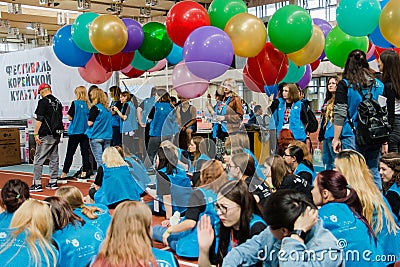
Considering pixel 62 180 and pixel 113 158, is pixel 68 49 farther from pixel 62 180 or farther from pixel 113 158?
pixel 62 180

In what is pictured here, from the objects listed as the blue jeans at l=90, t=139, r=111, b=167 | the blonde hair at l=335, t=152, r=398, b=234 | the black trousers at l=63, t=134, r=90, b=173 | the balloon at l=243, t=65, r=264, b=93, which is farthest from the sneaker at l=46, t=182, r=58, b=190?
the blonde hair at l=335, t=152, r=398, b=234

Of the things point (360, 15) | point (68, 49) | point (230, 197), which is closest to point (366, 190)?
point (230, 197)

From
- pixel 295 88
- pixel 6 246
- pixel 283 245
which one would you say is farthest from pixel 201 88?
pixel 283 245

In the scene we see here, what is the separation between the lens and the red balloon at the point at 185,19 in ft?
14.4

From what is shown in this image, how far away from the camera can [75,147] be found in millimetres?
6703

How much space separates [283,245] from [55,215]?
1.14 metres

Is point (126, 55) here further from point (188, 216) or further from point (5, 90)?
point (5, 90)

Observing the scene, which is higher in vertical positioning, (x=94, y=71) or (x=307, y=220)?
(x=94, y=71)

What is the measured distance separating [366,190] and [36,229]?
5.19 feet

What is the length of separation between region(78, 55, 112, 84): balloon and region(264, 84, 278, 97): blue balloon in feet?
6.02

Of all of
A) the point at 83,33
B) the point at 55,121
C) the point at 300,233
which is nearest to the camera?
the point at 300,233

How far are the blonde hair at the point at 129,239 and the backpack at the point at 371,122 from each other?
2.04m

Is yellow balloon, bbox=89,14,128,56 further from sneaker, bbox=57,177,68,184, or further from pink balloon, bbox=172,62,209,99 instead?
sneaker, bbox=57,177,68,184

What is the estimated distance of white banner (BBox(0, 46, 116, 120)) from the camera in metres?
7.78
